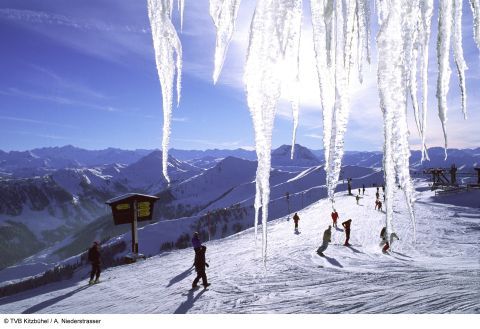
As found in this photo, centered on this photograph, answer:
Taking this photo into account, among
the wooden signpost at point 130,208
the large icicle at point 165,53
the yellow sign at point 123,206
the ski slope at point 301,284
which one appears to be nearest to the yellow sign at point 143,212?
the wooden signpost at point 130,208

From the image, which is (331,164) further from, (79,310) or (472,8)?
(79,310)

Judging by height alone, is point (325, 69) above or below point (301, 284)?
above

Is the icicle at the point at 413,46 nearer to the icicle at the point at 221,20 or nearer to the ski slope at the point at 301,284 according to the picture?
the icicle at the point at 221,20

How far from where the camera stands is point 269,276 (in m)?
9.29

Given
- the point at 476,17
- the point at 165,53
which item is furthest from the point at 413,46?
the point at 165,53

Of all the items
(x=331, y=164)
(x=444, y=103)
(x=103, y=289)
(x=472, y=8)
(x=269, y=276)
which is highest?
(x=472, y=8)

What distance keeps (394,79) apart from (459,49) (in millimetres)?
425

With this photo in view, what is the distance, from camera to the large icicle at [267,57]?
3.28ft

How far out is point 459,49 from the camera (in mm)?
1271

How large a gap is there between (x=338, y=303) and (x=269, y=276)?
300cm

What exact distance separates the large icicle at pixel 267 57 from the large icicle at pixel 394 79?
0.95 feet

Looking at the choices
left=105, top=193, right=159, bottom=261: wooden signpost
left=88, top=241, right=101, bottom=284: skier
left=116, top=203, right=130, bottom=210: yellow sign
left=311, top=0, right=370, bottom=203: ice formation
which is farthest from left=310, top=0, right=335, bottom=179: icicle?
left=116, top=203, right=130, bottom=210: yellow sign

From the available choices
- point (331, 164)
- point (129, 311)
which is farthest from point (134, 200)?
point (331, 164)

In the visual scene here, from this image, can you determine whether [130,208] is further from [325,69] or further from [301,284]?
[325,69]
